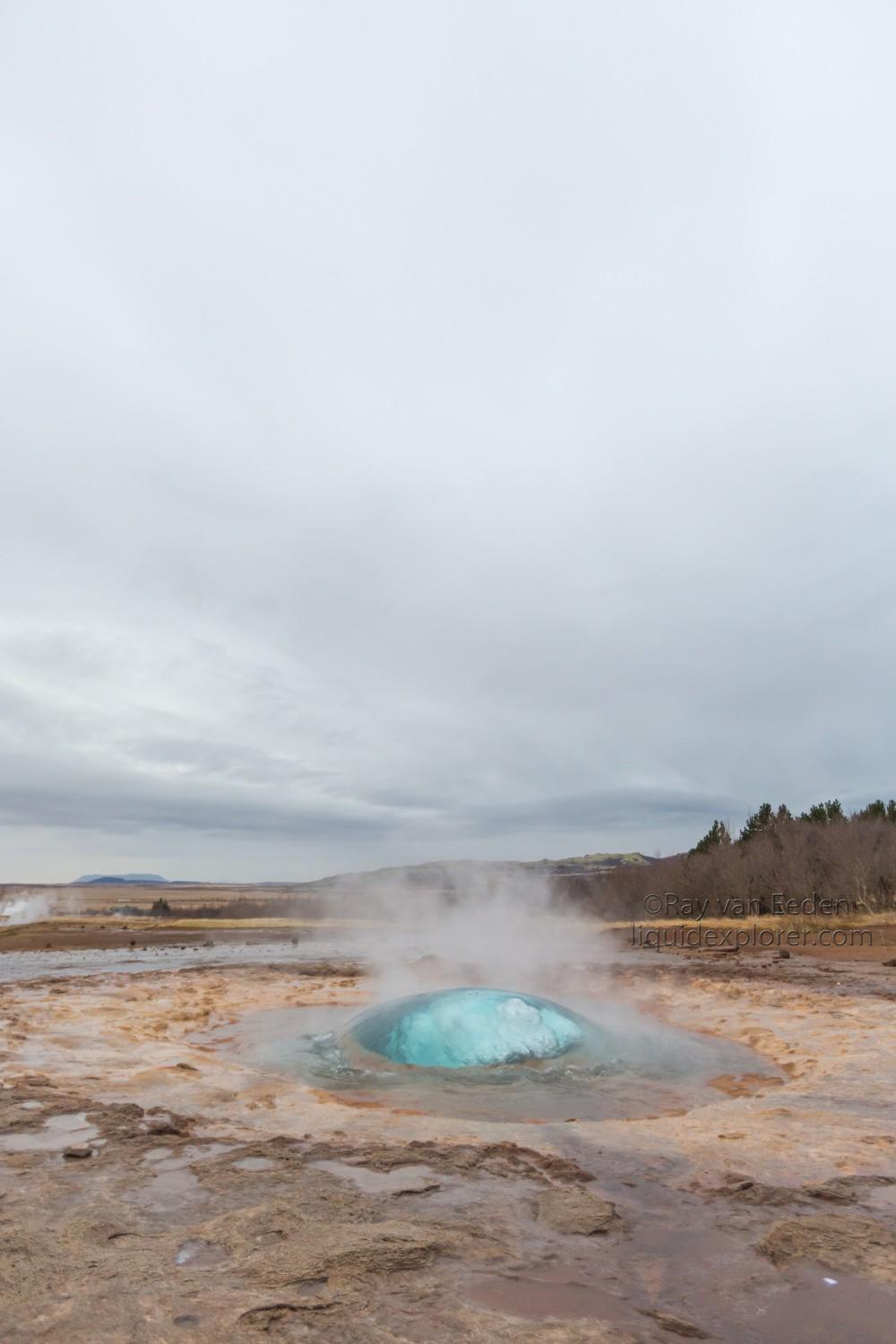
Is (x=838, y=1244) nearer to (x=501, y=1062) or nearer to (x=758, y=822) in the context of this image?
(x=501, y=1062)

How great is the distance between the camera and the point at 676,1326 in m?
3.75

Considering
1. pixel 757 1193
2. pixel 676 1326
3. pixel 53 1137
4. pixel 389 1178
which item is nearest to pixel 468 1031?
pixel 389 1178

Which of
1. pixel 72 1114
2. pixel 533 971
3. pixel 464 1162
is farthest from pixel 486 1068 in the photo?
pixel 533 971

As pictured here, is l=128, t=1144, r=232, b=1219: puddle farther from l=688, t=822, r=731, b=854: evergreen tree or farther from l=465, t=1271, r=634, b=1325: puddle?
l=688, t=822, r=731, b=854: evergreen tree

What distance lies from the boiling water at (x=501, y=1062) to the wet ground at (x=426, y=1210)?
11.5 inches

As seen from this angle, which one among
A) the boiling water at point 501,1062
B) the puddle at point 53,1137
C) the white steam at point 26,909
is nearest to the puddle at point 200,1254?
the puddle at point 53,1137

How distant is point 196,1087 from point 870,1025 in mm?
11451

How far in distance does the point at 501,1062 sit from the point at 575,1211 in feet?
18.7

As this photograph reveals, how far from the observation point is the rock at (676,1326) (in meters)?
3.68

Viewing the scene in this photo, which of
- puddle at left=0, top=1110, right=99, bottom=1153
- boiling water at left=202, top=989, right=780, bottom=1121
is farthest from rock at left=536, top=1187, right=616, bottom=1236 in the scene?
puddle at left=0, top=1110, right=99, bottom=1153

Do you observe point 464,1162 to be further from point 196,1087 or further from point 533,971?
point 533,971

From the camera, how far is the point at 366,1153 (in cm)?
655

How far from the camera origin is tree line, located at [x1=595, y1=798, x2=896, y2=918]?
50.5 metres

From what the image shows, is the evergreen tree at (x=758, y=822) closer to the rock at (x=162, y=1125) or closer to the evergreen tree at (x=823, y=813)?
the evergreen tree at (x=823, y=813)
